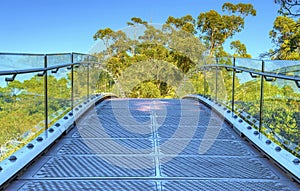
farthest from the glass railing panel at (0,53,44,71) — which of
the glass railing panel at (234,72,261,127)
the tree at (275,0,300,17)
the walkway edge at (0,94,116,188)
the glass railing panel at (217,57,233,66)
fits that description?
the tree at (275,0,300,17)

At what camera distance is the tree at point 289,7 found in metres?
13.6

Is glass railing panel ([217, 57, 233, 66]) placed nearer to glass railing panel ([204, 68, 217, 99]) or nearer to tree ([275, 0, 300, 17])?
glass railing panel ([204, 68, 217, 99])

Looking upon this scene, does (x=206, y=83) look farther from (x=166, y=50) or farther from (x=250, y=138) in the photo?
(x=166, y=50)

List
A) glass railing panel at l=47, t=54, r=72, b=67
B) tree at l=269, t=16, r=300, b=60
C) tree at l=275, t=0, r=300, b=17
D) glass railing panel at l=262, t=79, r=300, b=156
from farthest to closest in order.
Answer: tree at l=269, t=16, r=300, b=60 < tree at l=275, t=0, r=300, b=17 < glass railing panel at l=47, t=54, r=72, b=67 < glass railing panel at l=262, t=79, r=300, b=156

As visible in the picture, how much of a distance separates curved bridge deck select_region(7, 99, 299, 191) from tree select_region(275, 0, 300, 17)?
10.5m

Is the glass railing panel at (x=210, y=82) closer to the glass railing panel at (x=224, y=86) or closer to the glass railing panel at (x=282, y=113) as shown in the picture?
the glass railing panel at (x=224, y=86)

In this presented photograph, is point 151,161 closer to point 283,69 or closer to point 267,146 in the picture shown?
point 267,146

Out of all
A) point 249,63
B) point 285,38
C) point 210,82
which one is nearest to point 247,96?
point 249,63

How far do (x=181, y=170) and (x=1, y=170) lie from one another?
1.34 m

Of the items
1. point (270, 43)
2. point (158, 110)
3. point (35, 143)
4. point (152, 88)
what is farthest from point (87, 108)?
point (152, 88)

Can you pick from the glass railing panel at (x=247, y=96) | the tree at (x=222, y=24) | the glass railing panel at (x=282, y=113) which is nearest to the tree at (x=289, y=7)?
the glass railing panel at (x=247, y=96)

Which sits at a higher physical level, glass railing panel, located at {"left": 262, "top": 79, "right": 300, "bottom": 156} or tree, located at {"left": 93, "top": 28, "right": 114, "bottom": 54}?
tree, located at {"left": 93, "top": 28, "right": 114, "bottom": 54}

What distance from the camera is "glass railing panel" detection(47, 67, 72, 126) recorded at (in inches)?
157

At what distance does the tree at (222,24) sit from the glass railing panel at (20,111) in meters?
26.0
